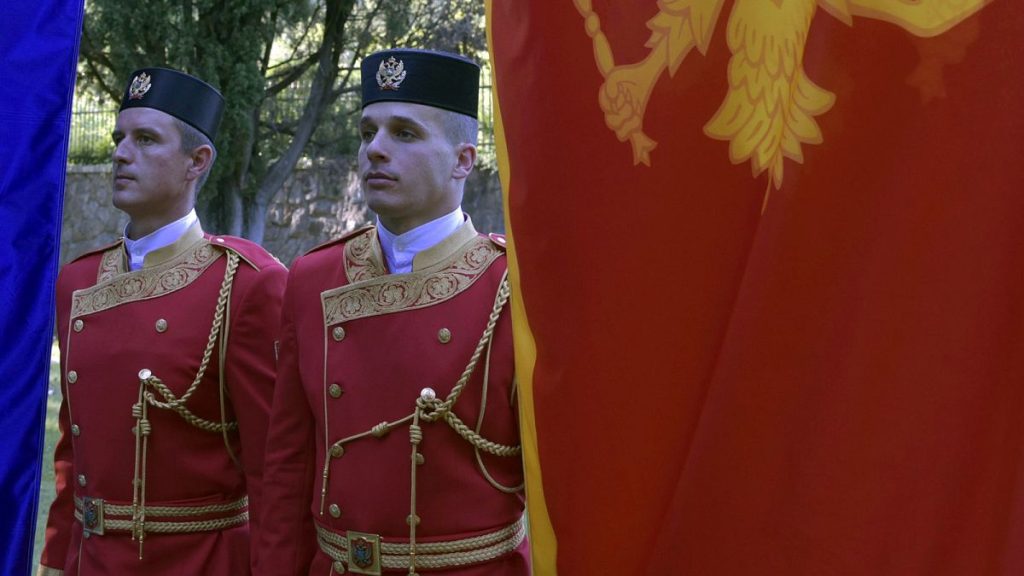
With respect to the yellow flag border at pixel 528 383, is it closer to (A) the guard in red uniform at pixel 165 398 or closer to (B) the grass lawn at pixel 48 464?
(A) the guard in red uniform at pixel 165 398

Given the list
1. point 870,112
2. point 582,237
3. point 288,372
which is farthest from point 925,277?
point 288,372

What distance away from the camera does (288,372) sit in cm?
259

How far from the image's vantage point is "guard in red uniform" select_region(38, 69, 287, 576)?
282cm

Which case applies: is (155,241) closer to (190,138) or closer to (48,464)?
(190,138)

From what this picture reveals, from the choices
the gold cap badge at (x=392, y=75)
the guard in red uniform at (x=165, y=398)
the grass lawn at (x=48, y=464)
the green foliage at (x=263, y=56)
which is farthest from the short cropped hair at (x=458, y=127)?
the green foliage at (x=263, y=56)

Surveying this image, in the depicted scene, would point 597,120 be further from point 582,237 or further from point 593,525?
point 593,525

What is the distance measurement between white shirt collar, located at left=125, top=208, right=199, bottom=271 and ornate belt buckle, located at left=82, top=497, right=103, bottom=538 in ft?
1.90

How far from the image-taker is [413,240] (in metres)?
2.54

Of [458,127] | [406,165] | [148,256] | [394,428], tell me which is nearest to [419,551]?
[394,428]

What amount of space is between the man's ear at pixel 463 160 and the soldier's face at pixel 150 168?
852 mm

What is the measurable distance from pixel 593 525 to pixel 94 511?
1.86m

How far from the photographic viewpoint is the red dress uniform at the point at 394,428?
2365 millimetres

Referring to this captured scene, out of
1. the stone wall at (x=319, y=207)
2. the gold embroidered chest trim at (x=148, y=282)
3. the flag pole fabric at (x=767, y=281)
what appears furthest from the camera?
the stone wall at (x=319, y=207)

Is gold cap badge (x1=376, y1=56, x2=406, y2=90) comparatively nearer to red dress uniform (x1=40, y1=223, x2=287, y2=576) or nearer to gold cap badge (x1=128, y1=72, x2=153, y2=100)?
red dress uniform (x1=40, y1=223, x2=287, y2=576)
